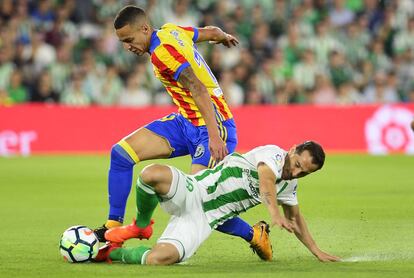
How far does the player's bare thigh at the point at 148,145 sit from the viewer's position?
8.69 meters

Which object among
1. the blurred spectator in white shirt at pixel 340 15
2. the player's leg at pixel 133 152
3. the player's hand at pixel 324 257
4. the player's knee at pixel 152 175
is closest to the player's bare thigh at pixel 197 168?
the player's leg at pixel 133 152

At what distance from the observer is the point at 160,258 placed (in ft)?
25.0

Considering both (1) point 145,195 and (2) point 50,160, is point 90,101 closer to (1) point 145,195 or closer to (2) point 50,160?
(2) point 50,160

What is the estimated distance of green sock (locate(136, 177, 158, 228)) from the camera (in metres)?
7.78

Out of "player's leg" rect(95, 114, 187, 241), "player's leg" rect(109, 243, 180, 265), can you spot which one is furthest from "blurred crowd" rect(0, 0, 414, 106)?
"player's leg" rect(109, 243, 180, 265)

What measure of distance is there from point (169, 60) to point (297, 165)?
5.12 ft

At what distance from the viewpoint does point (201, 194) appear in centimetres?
795

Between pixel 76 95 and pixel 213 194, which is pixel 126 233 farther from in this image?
pixel 76 95

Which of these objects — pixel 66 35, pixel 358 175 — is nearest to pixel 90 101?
pixel 66 35

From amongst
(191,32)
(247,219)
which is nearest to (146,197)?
(191,32)

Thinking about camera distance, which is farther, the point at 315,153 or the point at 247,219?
the point at 247,219

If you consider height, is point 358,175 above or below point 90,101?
below

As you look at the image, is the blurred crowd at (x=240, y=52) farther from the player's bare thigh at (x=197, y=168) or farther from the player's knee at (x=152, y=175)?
the player's knee at (x=152, y=175)

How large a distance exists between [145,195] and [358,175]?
8886 mm
